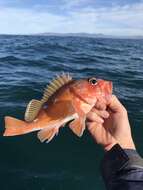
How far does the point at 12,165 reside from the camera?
923 centimetres

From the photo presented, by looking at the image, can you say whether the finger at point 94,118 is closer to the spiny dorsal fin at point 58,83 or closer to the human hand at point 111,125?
the human hand at point 111,125

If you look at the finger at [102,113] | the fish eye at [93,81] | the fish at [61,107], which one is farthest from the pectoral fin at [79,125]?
the finger at [102,113]

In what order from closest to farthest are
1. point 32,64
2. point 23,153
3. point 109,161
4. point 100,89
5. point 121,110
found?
point 100,89
point 109,161
point 121,110
point 23,153
point 32,64

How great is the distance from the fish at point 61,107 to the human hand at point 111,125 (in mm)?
612

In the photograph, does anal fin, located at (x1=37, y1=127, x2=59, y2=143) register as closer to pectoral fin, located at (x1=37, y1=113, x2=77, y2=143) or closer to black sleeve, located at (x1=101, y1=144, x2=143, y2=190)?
pectoral fin, located at (x1=37, y1=113, x2=77, y2=143)

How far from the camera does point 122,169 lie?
425 centimetres

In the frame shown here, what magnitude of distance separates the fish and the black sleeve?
0.66 meters

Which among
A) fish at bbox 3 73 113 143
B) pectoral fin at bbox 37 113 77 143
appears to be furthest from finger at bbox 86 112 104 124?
pectoral fin at bbox 37 113 77 143

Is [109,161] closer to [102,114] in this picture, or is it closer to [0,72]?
[102,114]

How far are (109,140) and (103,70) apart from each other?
16.7 meters

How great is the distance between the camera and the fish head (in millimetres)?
3910

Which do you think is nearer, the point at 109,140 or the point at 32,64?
the point at 109,140

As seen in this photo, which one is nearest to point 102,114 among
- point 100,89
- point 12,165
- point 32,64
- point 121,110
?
point 121,110

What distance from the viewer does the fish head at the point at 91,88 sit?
3.91 meters
